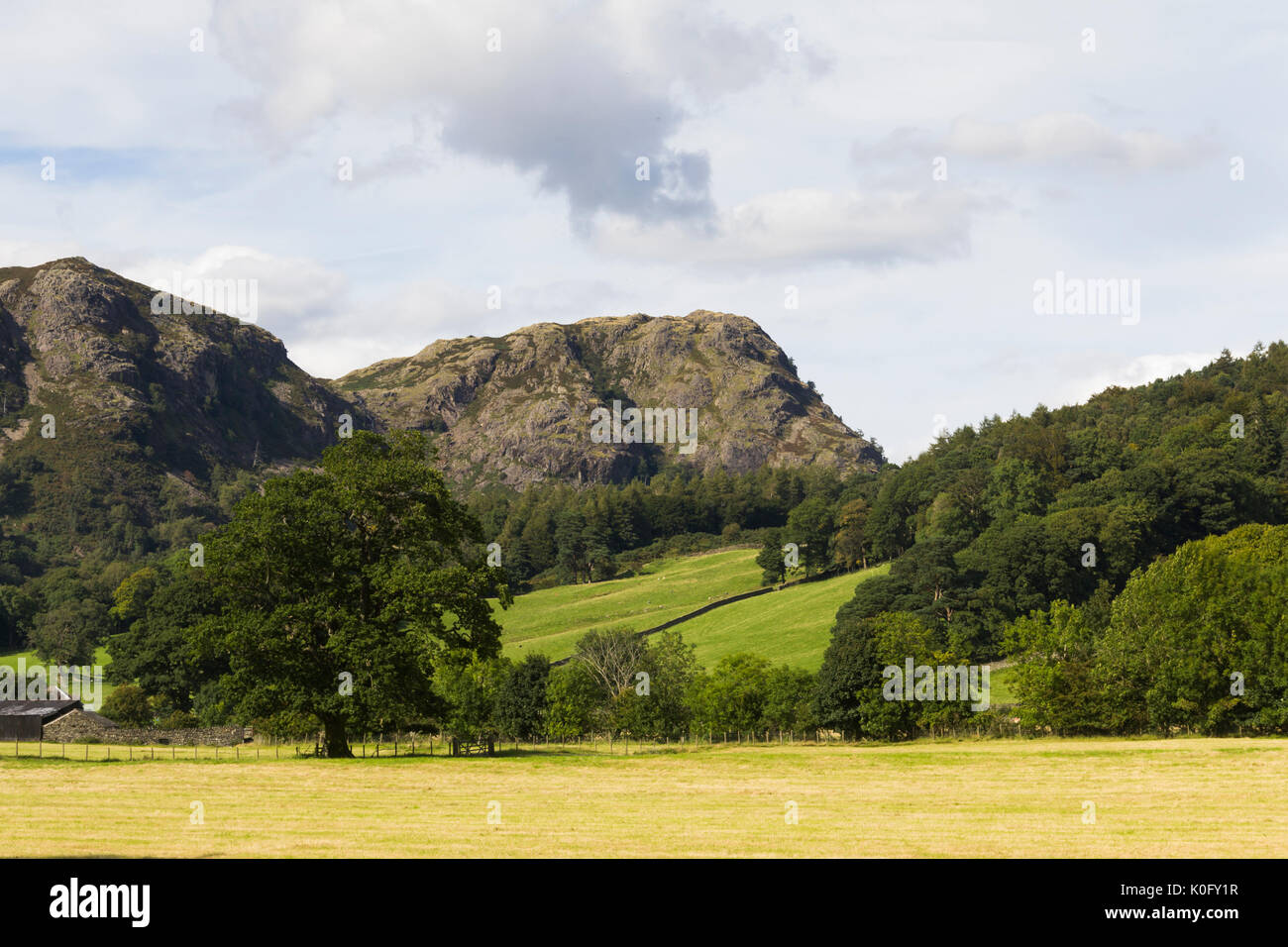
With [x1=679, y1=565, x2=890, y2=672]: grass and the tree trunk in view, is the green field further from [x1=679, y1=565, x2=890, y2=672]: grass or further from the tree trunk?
the tree trunk

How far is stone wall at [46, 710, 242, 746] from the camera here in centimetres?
7288

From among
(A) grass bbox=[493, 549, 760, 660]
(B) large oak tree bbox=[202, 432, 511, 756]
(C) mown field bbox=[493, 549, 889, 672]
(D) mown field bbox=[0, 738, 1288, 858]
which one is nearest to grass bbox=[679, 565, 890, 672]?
(C) mown field bbox=[493, 549, 889, 672]

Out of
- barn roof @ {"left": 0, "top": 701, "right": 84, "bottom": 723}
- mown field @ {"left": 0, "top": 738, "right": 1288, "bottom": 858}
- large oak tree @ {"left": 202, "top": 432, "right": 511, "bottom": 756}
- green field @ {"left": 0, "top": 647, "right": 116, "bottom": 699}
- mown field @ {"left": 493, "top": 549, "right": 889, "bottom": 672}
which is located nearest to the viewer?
mown field @ {"left": 0, "top": 738, "right": 1288, "bottom": 858}

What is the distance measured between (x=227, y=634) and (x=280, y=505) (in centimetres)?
592

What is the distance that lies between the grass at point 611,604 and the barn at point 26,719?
55.2 m

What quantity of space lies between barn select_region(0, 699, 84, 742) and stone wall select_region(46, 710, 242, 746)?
526 millimetres

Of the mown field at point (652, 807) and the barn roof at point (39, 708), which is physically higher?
the mown field at point (652, 807)

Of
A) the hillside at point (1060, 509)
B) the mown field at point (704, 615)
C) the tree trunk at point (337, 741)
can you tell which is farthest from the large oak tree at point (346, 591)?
the mown field at point (704, 615)

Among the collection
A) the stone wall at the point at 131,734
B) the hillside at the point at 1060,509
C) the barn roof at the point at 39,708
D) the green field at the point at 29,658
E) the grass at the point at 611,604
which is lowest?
the stone wall at the point at 131,734

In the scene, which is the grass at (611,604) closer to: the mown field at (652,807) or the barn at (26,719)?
the barn at (26,719)

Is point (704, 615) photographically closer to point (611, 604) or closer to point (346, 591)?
point (611, 604)

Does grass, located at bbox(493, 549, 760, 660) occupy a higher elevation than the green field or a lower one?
higher

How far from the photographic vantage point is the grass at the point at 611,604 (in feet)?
477

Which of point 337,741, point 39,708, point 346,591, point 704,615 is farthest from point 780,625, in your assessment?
point 346,591
